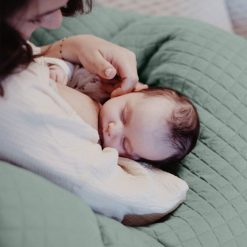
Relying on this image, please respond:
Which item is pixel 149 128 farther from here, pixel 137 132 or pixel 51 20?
pixel 51 20

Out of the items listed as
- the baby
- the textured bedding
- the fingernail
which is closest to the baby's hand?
the baby

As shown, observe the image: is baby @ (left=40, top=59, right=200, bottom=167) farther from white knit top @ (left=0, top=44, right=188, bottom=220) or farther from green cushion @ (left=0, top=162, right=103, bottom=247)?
green cushion @ (left=0, top=162, right=103, bottom=247)

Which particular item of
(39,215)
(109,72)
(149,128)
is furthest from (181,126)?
(39,215)

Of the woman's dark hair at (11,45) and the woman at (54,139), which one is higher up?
the woman's dark hair at (11,45)

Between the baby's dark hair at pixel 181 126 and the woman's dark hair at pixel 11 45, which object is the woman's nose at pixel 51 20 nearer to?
the woman's dark hair at pixel 11 45

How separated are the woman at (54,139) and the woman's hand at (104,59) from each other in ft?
0.31

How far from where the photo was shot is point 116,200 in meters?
1.02

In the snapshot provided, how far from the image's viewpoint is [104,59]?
1218 mm

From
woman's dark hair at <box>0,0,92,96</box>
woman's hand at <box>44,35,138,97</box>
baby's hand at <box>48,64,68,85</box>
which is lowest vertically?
baby's hand at <box>48,64,68,85</box>

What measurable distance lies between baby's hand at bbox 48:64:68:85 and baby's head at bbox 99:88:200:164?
114 millimetres

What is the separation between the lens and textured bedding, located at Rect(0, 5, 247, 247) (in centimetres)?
86

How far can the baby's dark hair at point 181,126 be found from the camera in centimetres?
120

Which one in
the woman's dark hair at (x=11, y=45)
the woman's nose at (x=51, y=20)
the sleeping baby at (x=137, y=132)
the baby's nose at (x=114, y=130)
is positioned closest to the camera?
the woman's dark hair at (x=11, y=45)

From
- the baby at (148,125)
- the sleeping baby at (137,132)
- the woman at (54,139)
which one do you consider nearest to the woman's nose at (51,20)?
the woman at (54,139)
